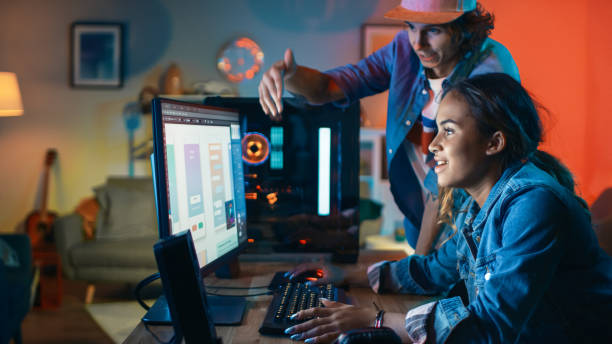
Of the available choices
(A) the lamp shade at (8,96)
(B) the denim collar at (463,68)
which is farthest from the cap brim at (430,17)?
(A) the lamp shade at (8,96)

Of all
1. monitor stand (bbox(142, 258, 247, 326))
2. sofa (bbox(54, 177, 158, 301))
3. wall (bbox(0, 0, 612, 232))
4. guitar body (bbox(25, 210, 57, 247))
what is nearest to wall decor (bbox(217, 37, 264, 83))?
wall (bbox(0, 0, 612, 232))

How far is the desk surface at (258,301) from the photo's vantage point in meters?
0.79

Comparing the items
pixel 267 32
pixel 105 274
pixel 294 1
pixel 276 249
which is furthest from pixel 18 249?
pixel 294 1

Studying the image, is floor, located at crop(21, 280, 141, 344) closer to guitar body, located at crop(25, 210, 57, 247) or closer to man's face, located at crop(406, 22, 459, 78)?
guitar body, located at crop(25, 210, 57, 247)

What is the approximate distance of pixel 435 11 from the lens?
113 cm

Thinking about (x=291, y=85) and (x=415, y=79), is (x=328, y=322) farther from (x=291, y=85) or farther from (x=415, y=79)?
(x=415, y=79)

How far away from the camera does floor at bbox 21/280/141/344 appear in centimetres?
260

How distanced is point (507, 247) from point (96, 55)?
428 centimetres

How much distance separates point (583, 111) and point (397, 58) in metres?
3.26

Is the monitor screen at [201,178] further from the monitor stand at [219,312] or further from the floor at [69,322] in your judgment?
the floor at [69,322]

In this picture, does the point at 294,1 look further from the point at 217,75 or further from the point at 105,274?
the point at 105,274

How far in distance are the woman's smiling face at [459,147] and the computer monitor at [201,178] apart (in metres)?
0.45

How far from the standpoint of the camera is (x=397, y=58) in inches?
52.3

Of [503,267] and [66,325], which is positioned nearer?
[503,267]
